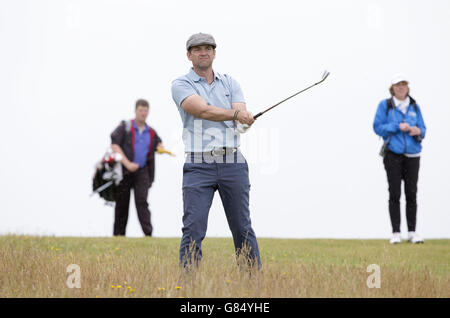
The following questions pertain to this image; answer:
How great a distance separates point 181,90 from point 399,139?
292 inches

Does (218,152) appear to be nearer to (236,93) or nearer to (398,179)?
(236,93)

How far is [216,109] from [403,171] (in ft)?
25.3

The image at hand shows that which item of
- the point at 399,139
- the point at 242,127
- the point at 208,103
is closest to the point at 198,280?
the point at 242,127

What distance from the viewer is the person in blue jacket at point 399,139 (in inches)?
484

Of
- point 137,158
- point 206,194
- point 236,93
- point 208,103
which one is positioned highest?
point 137,158

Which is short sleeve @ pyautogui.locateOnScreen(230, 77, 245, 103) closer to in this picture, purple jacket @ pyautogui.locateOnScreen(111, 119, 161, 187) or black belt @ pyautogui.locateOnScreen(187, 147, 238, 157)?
Answer: black belt @ pyautogui.locateOnScreen(187, 147, 238, 157)

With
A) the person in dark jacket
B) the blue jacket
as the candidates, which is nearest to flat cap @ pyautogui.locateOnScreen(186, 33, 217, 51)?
the person in dark jacket

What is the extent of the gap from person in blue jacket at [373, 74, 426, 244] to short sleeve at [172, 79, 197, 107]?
23.4 feet

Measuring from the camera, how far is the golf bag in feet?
42.8

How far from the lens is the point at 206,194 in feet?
19.9

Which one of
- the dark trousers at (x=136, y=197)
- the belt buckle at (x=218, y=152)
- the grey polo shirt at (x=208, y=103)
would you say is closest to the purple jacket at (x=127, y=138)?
the dark trousers at (x=136, y=197)
